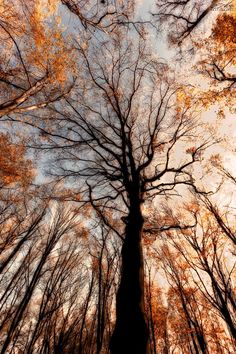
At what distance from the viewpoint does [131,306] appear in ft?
9.86

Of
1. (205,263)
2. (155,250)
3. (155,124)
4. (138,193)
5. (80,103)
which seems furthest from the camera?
(155,250)

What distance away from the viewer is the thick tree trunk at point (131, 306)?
2.63 metres

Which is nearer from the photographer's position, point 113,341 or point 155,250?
point 113,341

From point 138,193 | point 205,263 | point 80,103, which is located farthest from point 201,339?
point 80,103

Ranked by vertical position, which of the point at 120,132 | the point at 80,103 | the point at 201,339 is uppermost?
the point at 80,103

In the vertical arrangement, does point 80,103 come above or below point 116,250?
above

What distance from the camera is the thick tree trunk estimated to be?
2629 mm

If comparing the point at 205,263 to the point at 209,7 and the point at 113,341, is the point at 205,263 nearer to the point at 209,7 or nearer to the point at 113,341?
the point at 113,341

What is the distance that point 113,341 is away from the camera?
2736 millimetres

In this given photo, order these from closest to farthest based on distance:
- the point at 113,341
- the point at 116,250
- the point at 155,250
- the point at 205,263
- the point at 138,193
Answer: the point at 113,341 → the point at 138,193 → the point at 205,263 → the point at 116,250 → the point at 155,250

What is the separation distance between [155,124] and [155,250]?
914 centimetres

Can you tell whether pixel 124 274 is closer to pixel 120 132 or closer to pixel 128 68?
pixel 120 132

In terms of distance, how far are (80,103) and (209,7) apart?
5947 millimetres

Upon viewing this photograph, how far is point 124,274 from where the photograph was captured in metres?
3.54
